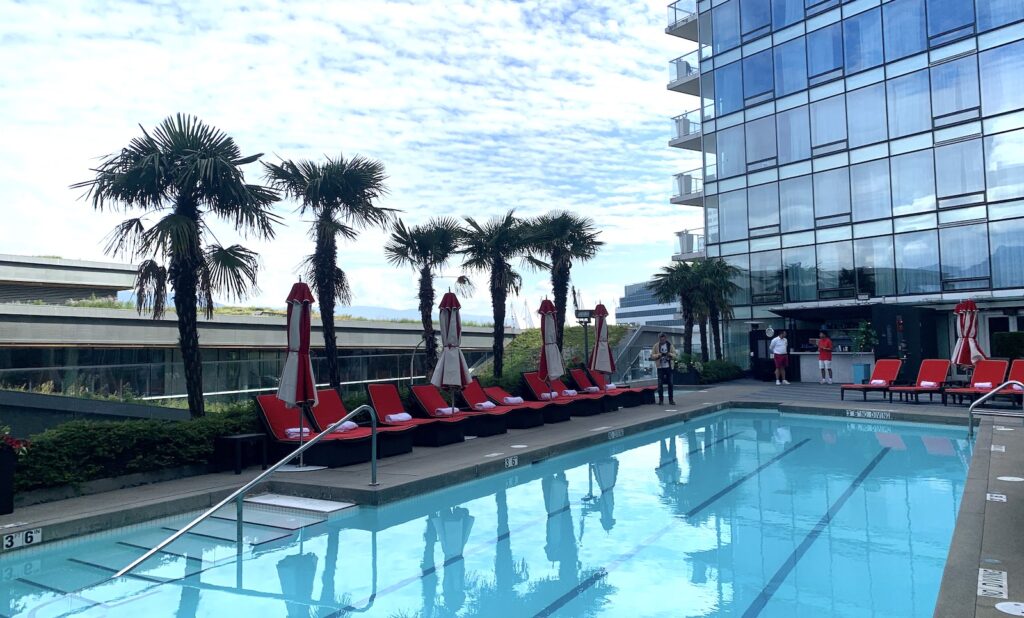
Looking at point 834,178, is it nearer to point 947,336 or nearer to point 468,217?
point 947,336

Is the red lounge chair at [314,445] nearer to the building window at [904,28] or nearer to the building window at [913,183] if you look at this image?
the building window at [913,183]

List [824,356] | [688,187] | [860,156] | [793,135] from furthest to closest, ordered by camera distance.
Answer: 1. [688,187]
2. [793,135]
3. [860,156]
4. [824,356]

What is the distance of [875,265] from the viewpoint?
24516mm

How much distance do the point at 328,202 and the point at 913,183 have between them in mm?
19906

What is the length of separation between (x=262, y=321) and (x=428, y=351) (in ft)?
39.2

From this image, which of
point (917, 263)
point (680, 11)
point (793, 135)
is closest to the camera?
point (917, 263)

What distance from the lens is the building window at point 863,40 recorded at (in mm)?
24781

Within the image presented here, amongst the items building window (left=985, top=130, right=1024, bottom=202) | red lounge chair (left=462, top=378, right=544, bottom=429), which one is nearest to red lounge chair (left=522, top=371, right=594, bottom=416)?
red lounge chair (left=462, top=378, right=544, bottom=429)

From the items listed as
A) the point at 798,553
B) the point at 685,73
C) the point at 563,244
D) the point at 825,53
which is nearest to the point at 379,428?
the point at 798,553

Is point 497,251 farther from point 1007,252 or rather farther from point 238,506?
point 1007,252

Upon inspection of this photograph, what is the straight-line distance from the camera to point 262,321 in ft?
86.6

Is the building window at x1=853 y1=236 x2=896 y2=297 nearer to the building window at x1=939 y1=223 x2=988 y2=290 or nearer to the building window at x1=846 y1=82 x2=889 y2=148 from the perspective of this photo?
the building window at x1=939 y1=223 x2=988 y2=290

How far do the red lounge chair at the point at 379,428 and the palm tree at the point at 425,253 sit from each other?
5.75 meters

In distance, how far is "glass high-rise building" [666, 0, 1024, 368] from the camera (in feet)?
72.1
